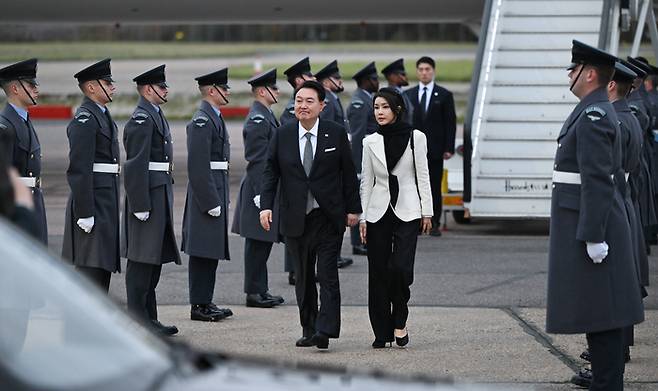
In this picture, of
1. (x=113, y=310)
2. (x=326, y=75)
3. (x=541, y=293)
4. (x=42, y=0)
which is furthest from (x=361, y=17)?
(x=113, y=310)

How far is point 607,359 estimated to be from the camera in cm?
592

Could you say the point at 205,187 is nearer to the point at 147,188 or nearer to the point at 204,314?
the point at 147,188

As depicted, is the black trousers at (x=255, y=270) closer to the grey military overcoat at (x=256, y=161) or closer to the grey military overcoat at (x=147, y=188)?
the grey military overcoat at (x=256, y=161)

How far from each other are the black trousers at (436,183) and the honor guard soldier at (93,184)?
20.1ft

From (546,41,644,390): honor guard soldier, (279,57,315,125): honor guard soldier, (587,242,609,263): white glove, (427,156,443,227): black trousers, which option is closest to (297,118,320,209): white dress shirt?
(546,41,644,390): honor guard soldier

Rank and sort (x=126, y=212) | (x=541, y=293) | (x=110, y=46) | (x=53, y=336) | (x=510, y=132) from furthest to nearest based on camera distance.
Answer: (x=110, y=46) < (x=510, y=132) < (x=541, y=293) < (x=126, y=212) < (x=53, y=336)

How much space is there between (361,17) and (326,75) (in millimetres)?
13147

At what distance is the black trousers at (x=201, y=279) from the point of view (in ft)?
28.8

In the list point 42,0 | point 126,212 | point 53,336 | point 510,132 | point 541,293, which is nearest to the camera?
point 53,336

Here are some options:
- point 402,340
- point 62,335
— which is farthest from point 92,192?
point 62,335

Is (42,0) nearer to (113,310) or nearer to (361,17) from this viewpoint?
(361,17)

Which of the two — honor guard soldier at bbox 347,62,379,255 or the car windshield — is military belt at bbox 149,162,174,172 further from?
the car windshield

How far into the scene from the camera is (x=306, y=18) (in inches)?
974

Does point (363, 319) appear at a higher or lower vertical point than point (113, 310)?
lower
